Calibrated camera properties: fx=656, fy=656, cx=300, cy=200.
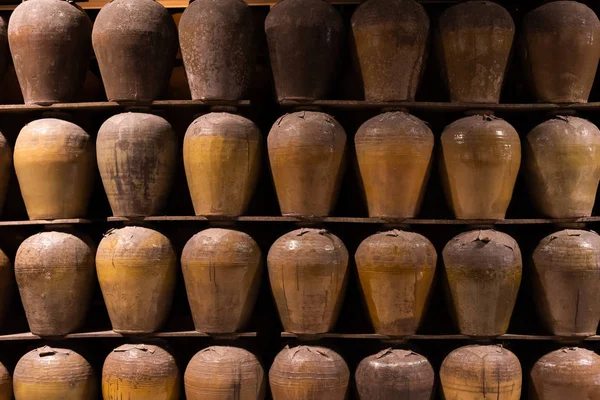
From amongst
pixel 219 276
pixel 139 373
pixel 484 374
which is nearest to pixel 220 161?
pixel 219 276

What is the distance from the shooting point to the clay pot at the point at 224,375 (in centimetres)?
273

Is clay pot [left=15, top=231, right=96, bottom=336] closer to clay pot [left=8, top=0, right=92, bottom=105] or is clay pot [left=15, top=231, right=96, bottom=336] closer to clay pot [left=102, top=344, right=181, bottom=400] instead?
clay pot [left=102, top=344, right=181, bottom=400]

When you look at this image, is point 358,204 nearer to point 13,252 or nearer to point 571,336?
point 571,336

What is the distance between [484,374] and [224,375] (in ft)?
3.51

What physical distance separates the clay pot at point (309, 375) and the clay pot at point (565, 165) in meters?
1.10

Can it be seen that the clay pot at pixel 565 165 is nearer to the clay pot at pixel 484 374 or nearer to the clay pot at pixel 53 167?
the clay pot at pixel 484 374

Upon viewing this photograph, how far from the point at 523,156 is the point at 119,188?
1739mm

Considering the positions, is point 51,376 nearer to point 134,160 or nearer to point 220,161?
point 134,160

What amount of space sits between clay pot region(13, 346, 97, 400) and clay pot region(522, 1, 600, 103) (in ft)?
7.57

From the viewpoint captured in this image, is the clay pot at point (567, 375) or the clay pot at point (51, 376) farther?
the clay pot at point (51, 376)

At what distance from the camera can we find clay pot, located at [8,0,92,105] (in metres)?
2.83

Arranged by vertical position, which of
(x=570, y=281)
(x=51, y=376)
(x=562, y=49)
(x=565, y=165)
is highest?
(x=562, y=49)

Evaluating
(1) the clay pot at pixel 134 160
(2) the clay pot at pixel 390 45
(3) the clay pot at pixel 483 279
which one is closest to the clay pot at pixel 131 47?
(1) the clay pot at pixel 134 160

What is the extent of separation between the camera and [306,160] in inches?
106
